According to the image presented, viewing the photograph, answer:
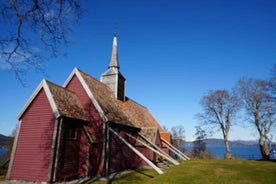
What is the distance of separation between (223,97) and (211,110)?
3.22 m

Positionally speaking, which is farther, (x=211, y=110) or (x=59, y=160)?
(x=211, y=110)

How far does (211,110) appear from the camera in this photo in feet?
114

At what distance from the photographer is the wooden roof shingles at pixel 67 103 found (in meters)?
14.1

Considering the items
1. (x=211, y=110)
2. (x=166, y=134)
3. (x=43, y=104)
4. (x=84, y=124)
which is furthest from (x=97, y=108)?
(x=211, y=110)

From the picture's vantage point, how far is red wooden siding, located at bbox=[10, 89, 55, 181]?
12.7 metres

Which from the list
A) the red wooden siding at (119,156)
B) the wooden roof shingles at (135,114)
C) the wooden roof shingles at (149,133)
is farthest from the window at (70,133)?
the wooden roof shingles at (149,133)

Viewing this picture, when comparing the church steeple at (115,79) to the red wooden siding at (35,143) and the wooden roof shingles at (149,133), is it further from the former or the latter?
the red wooden siding at (35,143)

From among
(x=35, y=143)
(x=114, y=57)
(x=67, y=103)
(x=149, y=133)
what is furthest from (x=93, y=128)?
(x=114, y=57)

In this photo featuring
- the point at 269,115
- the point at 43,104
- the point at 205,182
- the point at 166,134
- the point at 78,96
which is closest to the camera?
the point at 205,182

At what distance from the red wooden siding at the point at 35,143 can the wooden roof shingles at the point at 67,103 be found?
0.72 m

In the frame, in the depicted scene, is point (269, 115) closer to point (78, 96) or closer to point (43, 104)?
point (78, 96)

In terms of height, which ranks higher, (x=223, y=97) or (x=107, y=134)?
(x=223, y=97)

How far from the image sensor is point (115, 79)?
2445 cm

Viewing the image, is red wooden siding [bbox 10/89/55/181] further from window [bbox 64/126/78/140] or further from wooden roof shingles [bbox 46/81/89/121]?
window [bbox 64/126/78/140]
